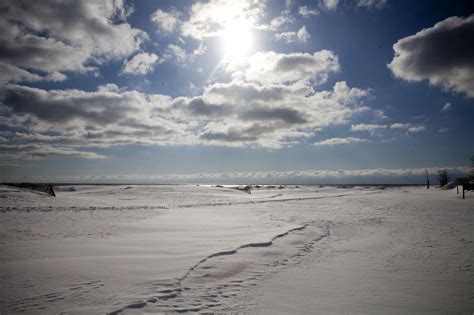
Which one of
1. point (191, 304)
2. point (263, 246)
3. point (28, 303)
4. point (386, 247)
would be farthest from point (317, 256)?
point (28, 303)

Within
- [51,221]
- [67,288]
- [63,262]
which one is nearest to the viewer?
[67,288]

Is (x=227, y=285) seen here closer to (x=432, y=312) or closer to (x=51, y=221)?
(x=432, y=312)

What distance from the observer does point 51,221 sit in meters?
12.3

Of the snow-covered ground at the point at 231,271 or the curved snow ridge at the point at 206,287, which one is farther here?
the snow-covered ground at the point at 231,271

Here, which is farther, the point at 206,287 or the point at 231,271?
the point at 231,271

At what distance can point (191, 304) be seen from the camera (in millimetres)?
4398

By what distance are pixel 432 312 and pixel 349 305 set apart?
125 cm

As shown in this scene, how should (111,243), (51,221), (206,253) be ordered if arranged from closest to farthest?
(206,253)
(111,243)
(51,221)

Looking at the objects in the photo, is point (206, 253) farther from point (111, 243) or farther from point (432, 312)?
point (432, 312)

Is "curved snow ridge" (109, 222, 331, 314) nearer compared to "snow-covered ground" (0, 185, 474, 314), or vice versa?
"curved snow ridge" (109, 222, 331, 314)

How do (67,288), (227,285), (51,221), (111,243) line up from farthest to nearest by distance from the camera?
1. (51,221)
2. (111,243)
3. (227,285)
4. (67,288)

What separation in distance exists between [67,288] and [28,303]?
600mm

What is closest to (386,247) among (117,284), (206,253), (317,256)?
(317,256)

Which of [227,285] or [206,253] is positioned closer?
[227,285]
